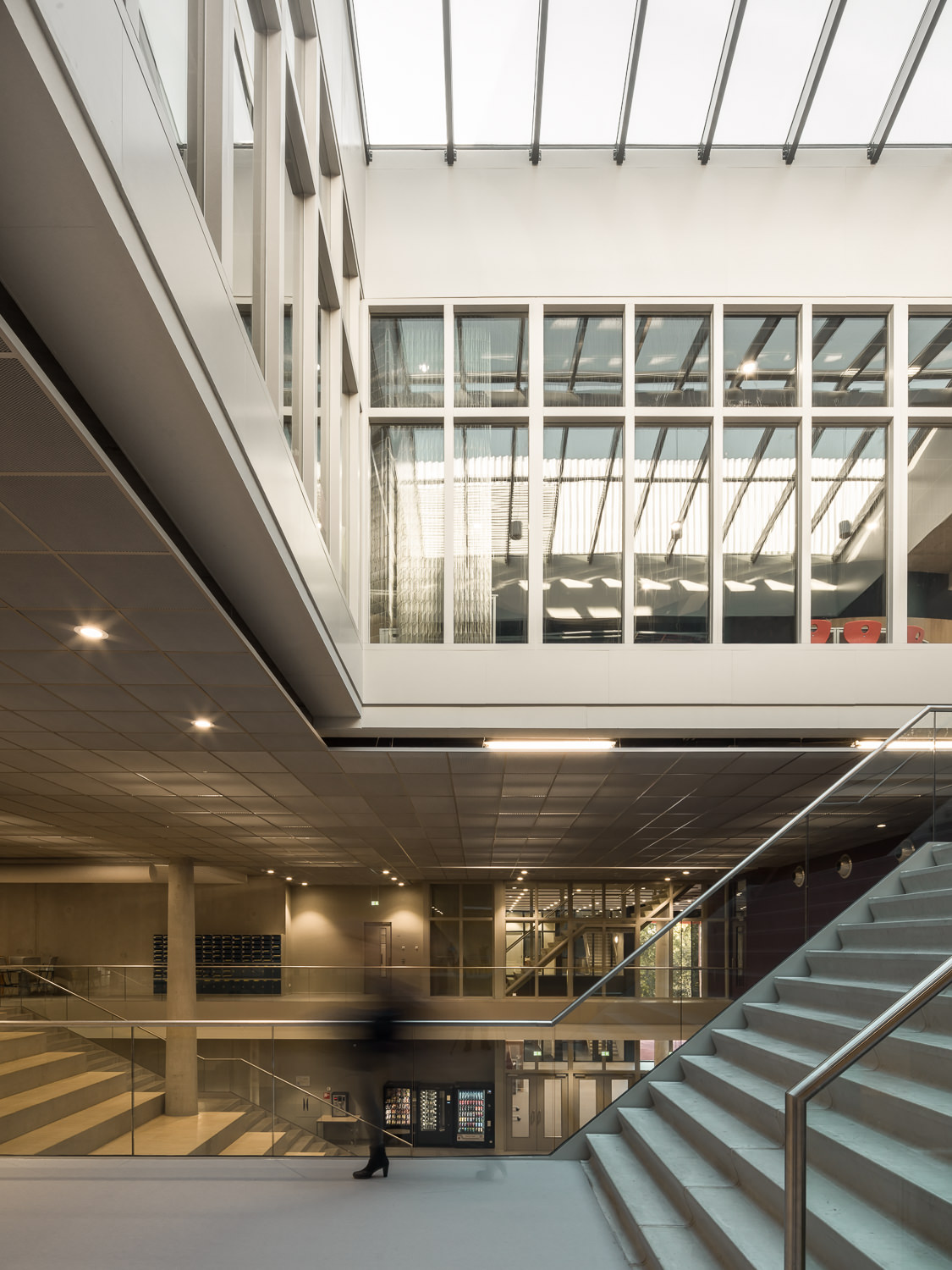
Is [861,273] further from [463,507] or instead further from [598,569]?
[463,507]

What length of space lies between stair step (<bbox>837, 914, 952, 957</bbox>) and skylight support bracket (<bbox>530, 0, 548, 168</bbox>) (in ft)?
27.3

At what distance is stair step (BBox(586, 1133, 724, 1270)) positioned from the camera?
417 centimetres

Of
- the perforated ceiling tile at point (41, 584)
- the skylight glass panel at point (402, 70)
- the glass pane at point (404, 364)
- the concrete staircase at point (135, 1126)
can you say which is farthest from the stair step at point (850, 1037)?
the skylight glass panel at point (402, 70)

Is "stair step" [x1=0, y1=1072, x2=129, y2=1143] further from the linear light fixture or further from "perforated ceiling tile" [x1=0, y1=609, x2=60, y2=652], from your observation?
the linear light fixture

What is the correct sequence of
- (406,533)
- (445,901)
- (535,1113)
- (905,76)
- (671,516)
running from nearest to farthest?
(535,1113), (905,76), (406,533), (671,516), (445,901)

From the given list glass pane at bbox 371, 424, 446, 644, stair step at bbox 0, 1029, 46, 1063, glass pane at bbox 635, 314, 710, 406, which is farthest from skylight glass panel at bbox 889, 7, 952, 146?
stair step at bbox 0, 1029, 46, 1063

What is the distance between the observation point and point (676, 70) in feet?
32.7

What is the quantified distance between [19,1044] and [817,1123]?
11991 millimetres

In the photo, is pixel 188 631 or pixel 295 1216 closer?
pixel 295 1216

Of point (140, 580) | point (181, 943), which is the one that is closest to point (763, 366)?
point (140, 580)

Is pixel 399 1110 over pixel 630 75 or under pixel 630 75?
under

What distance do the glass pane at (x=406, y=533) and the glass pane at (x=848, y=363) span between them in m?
4.15

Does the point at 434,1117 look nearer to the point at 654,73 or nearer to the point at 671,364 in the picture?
the point at 671,364

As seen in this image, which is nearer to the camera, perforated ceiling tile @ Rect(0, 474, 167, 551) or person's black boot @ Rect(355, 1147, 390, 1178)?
perforated ceiling tile @ Rect(0, 474, 167, 551)
